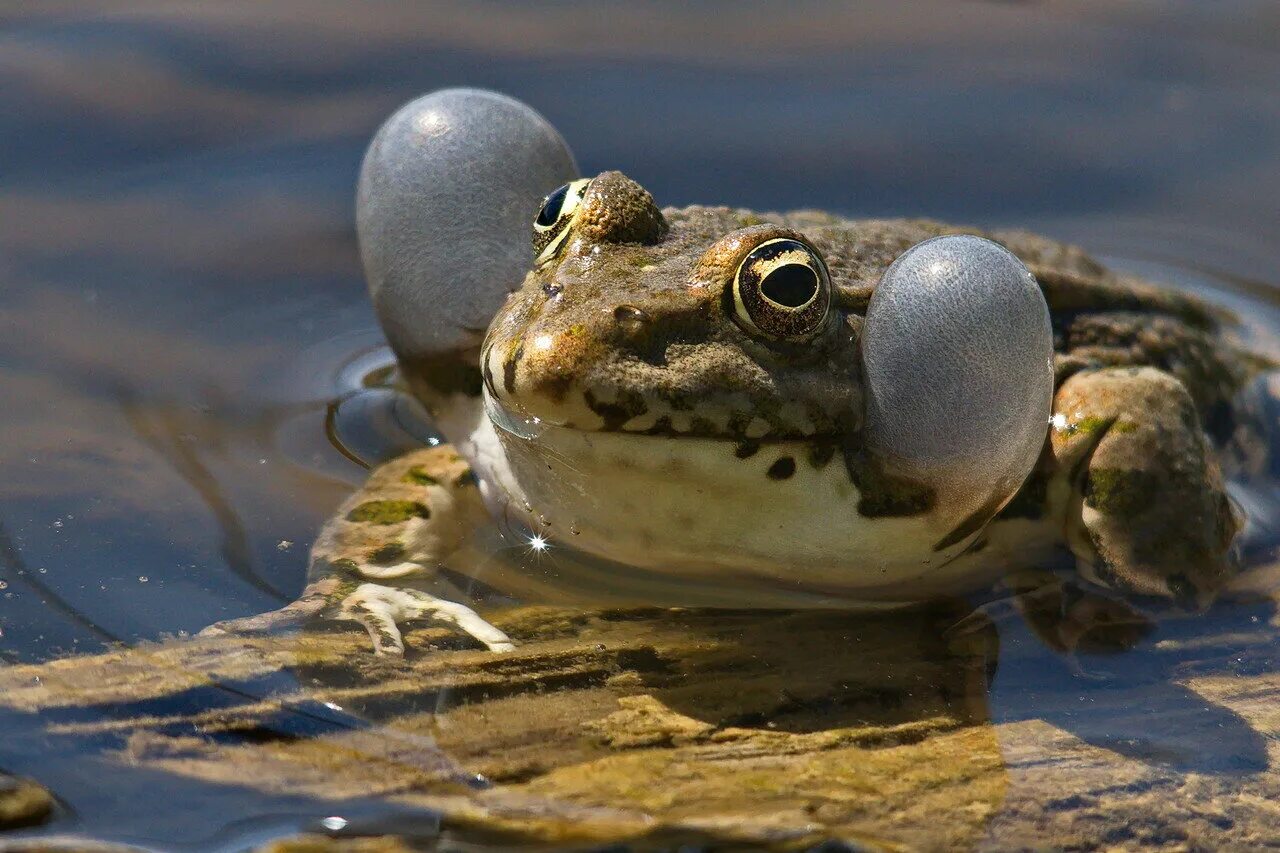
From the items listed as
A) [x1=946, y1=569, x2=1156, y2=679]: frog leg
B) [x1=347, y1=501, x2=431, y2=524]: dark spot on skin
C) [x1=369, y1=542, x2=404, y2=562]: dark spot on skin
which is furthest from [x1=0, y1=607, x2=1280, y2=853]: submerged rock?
[x1=347, y1=501, x2=431, y2=524]: dark spot on skin

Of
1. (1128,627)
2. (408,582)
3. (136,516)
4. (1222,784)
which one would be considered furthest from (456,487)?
(1222,784)

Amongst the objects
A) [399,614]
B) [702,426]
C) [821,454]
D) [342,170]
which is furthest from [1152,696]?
[342,170]

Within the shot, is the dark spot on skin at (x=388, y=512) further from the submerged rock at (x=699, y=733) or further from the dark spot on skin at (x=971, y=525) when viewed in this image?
the dark spot on skin at (x=971, y=525)

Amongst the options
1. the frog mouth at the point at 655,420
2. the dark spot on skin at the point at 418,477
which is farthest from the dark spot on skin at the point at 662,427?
the dark spot on skin at the point at 418,477

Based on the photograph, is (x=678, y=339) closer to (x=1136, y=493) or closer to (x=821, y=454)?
(x=821, y=454)

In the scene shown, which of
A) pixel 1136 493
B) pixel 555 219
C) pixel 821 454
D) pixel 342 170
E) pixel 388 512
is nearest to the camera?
pixel 821 454
